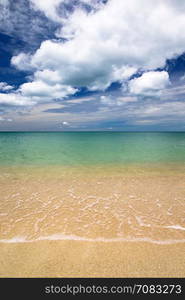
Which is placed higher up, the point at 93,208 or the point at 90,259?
the point at 90,259

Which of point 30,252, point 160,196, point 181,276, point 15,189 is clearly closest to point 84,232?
point 30,252

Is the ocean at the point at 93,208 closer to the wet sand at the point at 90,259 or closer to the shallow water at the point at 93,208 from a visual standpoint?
the shallow water at the point at 93,208

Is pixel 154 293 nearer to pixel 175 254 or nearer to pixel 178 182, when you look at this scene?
pixel 175 254

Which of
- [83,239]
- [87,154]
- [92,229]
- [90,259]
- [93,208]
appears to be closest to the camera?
[90,259]

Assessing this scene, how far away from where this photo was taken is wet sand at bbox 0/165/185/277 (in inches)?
154

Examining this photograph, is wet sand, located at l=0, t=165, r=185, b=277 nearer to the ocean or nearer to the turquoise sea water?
the ocean

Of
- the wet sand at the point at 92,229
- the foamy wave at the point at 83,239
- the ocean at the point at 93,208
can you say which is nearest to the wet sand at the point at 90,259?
the wet sand at the point at 92,229

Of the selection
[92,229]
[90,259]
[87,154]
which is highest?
[87,154]

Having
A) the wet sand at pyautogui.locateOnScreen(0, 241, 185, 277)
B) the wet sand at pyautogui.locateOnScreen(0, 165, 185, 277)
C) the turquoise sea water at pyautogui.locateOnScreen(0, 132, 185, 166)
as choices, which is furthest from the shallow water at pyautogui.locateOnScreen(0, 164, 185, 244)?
the turquoise sea water at pyautogui.locateOnScreen(0, 132, 185, 166)

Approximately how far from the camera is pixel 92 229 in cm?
573

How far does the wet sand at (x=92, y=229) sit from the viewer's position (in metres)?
3.92

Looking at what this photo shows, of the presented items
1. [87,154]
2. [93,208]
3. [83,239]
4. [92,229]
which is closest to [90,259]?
[83,239]

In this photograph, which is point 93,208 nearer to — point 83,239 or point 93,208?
point 93,208

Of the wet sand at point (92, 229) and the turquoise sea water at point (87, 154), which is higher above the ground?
the turquoise sea water at point (87, 154)
